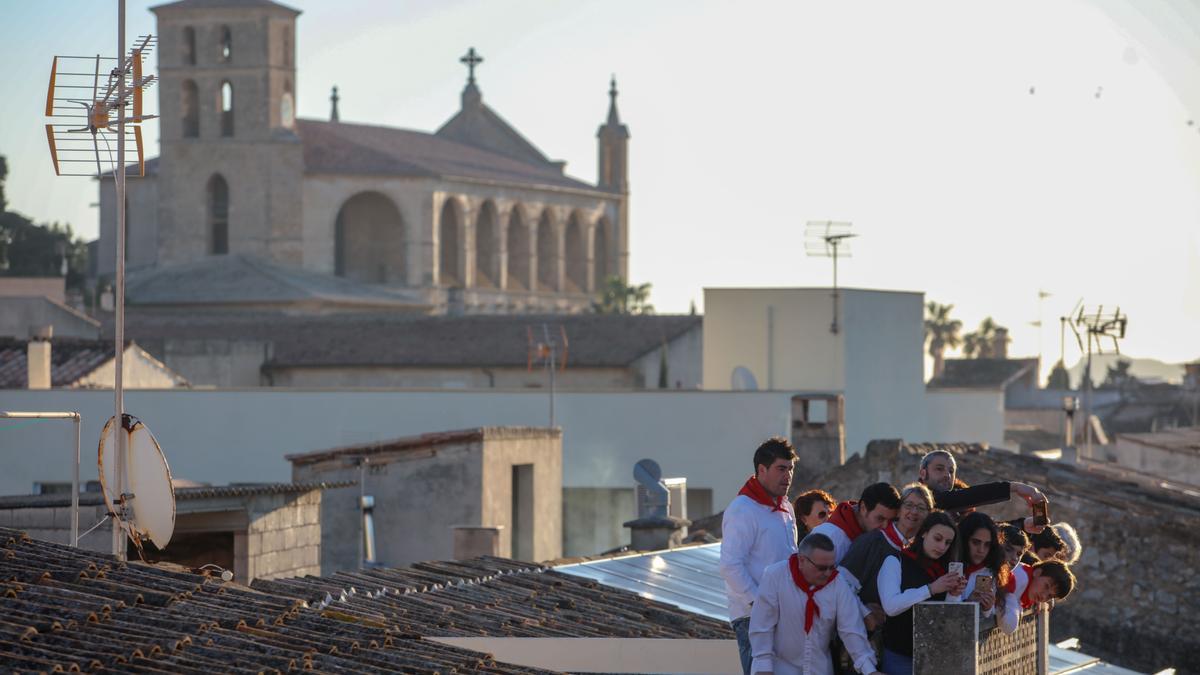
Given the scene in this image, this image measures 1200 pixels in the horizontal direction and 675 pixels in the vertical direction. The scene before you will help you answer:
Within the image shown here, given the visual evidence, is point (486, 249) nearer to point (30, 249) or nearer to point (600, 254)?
point (600, 254)

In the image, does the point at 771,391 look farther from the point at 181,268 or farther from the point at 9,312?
the point at 181,268

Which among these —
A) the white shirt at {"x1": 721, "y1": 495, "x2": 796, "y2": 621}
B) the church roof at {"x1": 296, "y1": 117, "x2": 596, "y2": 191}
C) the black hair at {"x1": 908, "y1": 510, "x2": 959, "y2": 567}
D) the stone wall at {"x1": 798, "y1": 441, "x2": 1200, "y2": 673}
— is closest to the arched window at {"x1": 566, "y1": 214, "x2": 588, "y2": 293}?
the church roof at {"x1": 296, "y1": 117, "x2": 596, "y2": 191}

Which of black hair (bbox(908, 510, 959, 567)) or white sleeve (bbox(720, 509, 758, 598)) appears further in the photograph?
white sleeve (bbox(720, 509, 758, 598))

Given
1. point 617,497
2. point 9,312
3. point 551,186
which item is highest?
point 551,186

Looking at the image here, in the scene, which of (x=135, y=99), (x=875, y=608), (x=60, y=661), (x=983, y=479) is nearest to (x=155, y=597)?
(x=60, y=661)

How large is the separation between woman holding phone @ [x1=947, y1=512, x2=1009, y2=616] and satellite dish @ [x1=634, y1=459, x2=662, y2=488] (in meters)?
9.22

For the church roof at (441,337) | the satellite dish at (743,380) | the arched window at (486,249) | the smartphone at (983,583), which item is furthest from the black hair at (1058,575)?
the arched window at (486,249)

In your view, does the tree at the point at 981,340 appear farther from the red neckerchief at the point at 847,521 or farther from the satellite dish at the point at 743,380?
the red neckerchief at the point at 847,521

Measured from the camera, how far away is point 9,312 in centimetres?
4541

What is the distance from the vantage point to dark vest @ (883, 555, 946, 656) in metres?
8.37

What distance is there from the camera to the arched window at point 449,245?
8269 cm

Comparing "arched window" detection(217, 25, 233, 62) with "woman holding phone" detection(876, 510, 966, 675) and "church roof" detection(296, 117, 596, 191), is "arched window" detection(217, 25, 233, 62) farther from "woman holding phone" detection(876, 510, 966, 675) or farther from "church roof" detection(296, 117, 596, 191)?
"woman holding phone" detection(876, 510, 966, 675)

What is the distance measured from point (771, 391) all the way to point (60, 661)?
27.8 m

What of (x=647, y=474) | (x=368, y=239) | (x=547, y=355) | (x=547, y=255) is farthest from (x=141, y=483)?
(x=547, y=255)
